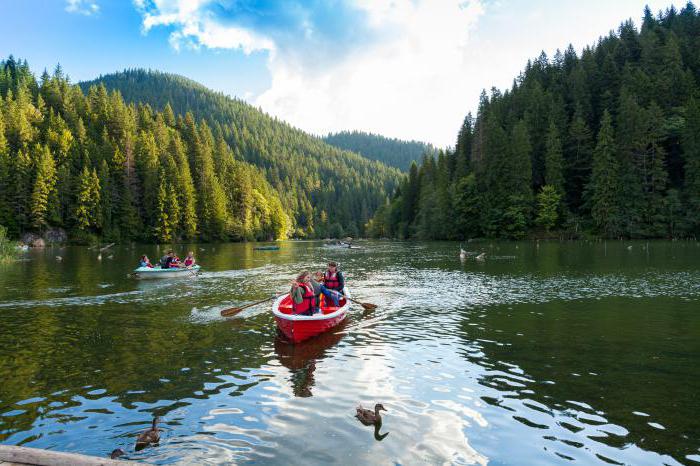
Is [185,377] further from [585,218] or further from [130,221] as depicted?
[130,221]

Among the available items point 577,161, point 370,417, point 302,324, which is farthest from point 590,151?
point 370,417

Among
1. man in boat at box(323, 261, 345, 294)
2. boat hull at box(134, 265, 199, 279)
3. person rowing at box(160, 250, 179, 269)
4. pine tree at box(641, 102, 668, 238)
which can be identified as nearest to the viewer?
man in boat at box(323, 261, 345, 294)

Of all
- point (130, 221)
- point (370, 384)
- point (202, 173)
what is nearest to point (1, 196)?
point (130, 221)

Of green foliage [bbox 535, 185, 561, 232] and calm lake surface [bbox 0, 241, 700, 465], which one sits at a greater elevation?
green foliage [bbox 535, 185, 561, 232]

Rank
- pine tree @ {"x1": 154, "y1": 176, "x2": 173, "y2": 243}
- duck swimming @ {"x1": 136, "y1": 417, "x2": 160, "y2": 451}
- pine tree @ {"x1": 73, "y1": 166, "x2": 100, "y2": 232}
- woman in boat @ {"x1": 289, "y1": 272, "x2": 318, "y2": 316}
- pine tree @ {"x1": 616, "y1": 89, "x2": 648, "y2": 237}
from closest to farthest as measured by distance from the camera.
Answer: duck swimming @ {"x1": 136, "y1": 417, "x2": 160, "y2": 451} < woman in boat @ {"x1": 289, "y1": 272, "x2": 318, "y2": 316} < pine tree @ {"x1": 616, "y1": 89, "x2": 648, "y2": 237} < pine tree @ {"x1": 73, "y1": 166, "x2": 100, "y2": 232} < pine tree @ {"x1": 154, "y1": 176, "x2": 173, "y2": 243}

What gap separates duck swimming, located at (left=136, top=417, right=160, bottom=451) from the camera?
7.86 m

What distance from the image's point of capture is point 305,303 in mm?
16531

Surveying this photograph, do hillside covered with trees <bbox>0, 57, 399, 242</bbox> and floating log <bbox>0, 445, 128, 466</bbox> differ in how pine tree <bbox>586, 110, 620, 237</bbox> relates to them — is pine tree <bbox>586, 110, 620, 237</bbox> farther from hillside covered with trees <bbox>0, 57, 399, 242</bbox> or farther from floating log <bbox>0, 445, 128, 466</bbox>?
floating log <bbox>0, 445, 128, 466</bbox>

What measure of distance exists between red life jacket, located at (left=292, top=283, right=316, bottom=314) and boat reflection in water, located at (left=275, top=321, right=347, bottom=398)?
1.07 meters

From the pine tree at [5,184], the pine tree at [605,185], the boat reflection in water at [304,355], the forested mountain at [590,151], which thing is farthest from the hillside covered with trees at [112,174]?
the boat reflection in water at [304,355]

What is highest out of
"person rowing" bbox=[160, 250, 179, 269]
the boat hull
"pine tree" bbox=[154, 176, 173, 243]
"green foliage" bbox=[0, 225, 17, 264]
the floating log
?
"pine tree" bbox=[154, 176, 173, 243]

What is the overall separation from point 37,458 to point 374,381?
7.88 m

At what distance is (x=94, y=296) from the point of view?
25.9 meters

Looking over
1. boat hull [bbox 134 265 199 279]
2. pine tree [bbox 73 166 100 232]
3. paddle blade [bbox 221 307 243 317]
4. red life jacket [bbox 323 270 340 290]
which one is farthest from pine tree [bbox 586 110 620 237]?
pine tree [bbox 73 166 100 232]
